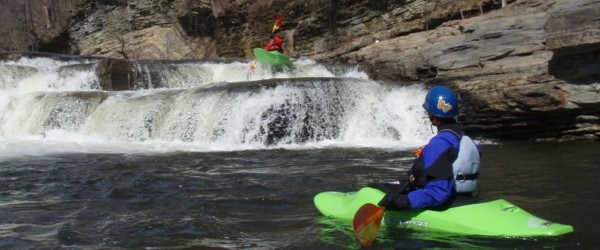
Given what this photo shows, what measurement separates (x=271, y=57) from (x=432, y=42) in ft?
12.1

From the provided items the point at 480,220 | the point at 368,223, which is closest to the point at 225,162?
the point at 368,223

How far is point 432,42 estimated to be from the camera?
543 inches

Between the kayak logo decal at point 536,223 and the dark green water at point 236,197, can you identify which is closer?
the kayak logo decal at point 536,223

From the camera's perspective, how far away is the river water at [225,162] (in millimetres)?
4102

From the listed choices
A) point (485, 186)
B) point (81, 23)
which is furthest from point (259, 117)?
point (81, 23)

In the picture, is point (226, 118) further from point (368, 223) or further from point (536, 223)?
point (536, 223)

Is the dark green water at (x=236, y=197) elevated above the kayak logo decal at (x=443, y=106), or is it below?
below

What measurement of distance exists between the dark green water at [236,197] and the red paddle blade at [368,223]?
108 millimetres

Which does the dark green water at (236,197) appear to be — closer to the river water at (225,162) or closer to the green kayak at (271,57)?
the river water at (225,162)

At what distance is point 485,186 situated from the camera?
572 cm

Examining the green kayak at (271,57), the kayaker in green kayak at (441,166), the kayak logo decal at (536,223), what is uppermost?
the green kayak at (271,57)

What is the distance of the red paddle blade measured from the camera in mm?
3662

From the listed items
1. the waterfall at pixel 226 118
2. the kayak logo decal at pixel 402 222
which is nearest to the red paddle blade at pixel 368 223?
the kayak logo decal at pixel 402 222

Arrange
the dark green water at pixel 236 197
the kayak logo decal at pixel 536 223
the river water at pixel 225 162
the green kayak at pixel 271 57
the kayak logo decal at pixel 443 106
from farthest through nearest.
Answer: the green kayak at pixel 271 57
the river water at pixel 225 162
the dark green water at pixel 236 197
the kayak logo decal at pixel 443 106
the kayak logo decal at pixel 536 223
